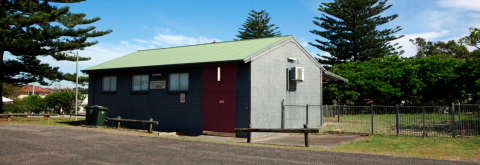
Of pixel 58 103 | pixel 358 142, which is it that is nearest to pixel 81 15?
pixel 58 103

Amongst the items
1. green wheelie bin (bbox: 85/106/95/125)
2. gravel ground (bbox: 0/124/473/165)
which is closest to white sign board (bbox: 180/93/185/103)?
gravel ground (bbox: 0/124/473/165)

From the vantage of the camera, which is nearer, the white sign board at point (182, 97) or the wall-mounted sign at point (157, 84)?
the white sign board at point (182, 97)

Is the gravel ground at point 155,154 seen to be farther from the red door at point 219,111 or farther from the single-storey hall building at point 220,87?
the single-storey hall building at point 220,87

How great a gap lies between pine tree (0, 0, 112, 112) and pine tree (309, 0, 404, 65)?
2956 cm

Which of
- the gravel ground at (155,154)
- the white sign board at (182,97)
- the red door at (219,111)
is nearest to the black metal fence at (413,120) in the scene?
the red door at (219,111)

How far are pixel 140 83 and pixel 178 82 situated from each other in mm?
2804

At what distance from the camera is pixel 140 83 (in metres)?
18.8

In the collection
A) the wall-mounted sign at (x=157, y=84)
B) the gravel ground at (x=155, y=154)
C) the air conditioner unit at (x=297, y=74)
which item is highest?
the air conditioner unit at (x=297, y=74)

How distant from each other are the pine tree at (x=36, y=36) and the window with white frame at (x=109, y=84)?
11.4 metres

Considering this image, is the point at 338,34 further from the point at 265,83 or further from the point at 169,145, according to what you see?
the point at 169,145

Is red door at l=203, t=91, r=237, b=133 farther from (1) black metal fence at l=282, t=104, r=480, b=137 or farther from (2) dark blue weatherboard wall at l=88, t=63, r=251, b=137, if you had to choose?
(1) black metal fence at l=282, t=104, r=480, b=137

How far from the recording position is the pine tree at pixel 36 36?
27547mm

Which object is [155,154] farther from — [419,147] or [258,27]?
[258,27]

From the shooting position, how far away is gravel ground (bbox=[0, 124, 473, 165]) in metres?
8.68
